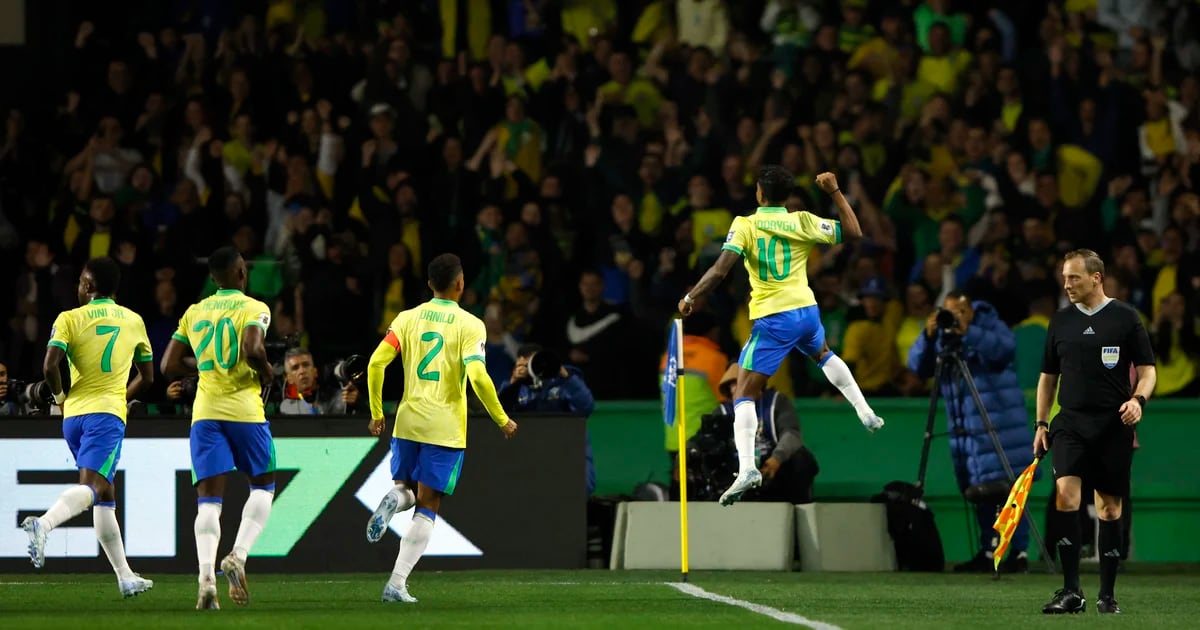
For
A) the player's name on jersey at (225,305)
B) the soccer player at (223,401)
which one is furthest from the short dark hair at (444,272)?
the player's name on jersey at (225,305)

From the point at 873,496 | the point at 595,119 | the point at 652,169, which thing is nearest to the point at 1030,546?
the point at 873,496

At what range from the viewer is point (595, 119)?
21.1 meters

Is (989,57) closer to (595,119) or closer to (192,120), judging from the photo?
(595,119)

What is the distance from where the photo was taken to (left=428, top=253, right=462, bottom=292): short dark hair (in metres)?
11.7

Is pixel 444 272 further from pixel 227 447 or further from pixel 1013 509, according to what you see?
pixel 1013 509

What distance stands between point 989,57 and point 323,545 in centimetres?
1028

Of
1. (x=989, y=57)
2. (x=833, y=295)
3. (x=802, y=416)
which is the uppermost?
(x=989, y=57)

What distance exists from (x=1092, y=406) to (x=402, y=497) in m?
4.25

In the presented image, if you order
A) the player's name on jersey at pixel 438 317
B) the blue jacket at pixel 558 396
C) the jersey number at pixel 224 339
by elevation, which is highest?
the player's name on jersey at pixel 438 317

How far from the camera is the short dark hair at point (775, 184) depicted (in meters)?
12.4

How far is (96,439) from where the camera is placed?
11906 mm

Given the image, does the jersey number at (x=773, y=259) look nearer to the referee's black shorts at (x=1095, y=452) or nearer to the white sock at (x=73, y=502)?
the referee's black shorts at (x=1095, y=452)

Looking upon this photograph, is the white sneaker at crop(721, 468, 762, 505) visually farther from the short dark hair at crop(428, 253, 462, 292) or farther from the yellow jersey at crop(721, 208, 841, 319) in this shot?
the short dark hair at crop(428, 253, 462, 292)

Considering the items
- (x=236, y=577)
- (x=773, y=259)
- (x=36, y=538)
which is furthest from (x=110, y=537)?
(x=773, y=259)
